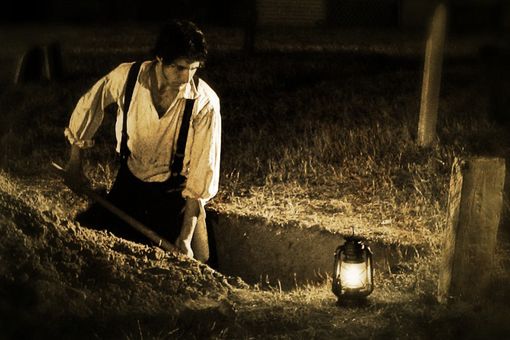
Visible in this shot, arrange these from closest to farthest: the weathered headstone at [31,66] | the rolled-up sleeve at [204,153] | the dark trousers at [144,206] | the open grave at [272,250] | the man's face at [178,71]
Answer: the man's face at [178,71], the rolled-up sleeve at [204,153], the dark trousers at [144,206], the open grave at [272,250], the weathered headstone at [31,66]

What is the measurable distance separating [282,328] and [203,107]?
4.71ft

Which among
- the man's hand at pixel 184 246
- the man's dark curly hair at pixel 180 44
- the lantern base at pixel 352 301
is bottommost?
the lantern base at pixel 352 301

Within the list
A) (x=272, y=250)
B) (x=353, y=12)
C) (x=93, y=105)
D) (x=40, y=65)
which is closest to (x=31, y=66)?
(x=40, y=65)

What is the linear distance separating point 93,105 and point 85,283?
1263mm

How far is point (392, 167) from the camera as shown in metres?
6.97

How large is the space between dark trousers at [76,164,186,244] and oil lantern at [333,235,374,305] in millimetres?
1186

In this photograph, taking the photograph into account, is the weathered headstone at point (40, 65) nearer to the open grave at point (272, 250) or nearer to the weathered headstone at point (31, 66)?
the weathered headstone at point (31, 66)

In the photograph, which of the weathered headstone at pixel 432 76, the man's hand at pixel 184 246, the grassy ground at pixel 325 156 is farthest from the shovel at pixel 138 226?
the weathered headstone at pixel 432 76

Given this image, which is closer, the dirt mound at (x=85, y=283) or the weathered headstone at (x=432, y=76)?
the dirt mound at (x=85, y=283)

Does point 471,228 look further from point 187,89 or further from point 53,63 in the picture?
point 53,63

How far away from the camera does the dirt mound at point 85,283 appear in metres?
3.68

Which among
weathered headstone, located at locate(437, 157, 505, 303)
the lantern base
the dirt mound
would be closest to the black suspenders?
the dirt mound

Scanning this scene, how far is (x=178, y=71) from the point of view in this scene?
4492 mm

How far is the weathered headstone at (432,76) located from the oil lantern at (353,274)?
3.42 metres
